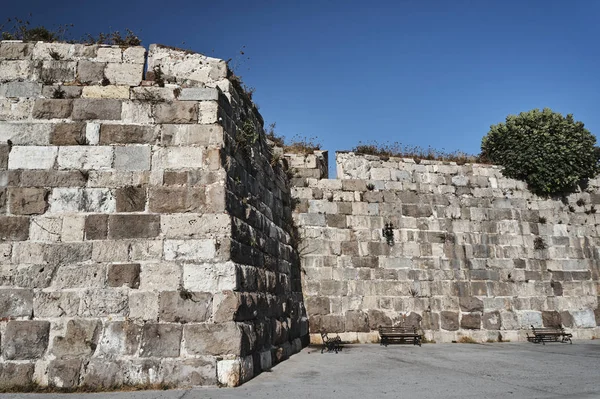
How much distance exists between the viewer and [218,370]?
5848 mm

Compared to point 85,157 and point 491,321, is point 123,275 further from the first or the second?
point 491,321

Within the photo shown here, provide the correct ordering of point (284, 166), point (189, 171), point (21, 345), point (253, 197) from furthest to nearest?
point (284, 166) → point (253, 197) → point (189, 171) → point (21, 345)

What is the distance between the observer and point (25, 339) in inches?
229

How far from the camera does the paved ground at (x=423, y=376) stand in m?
5.49

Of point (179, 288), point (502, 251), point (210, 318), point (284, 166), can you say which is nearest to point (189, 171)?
point (179, 288)

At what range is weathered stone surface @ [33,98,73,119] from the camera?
6688 mm

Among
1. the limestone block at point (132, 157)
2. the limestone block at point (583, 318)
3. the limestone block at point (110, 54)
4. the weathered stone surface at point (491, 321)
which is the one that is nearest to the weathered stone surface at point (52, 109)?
the limestone block at point (110, 54)

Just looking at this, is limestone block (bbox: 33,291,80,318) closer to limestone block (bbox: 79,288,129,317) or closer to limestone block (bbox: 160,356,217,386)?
limestone block (bbox: 79,288,129,317)

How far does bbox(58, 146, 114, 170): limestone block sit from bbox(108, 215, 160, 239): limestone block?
0.85 meters

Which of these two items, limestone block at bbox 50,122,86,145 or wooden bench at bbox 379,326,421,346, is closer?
limestone block at bbox 50,122,86,145

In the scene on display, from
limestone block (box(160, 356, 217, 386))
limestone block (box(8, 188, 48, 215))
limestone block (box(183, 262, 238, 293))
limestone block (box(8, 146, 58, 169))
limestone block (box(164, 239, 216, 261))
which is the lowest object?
limestone block (box(160, 356, 217, 386))

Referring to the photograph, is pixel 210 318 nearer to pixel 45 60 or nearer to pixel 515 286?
pixel 45 60

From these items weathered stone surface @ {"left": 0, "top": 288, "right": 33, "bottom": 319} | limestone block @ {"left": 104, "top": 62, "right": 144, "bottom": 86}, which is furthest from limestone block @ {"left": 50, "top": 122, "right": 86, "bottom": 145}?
weathered stone surface @ {"left": 0, "top": 288, "right": 33, "bottom": 319}

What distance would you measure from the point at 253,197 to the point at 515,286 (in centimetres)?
885
